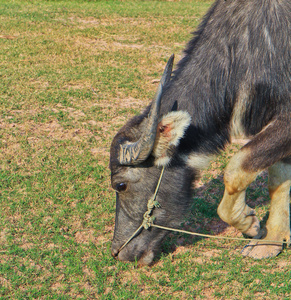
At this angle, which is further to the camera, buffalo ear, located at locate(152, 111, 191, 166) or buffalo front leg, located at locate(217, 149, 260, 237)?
buffalo front leg, located at locate(217, 149, 260, 237)

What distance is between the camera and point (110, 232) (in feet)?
12.5

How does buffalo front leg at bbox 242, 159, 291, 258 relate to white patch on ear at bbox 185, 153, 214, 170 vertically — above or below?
below

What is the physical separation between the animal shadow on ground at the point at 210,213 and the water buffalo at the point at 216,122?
15.9 inches

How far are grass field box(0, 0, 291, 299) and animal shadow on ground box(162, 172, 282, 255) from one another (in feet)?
0.04

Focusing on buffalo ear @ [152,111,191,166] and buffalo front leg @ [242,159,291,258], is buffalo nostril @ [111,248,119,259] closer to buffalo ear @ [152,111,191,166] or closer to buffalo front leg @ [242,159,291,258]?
buffalo ear @ [152,111,191,166]

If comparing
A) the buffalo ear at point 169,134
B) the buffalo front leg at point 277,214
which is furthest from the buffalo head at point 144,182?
the buffalo front leg at point 277,214

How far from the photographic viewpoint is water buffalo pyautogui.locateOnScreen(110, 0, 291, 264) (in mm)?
3107

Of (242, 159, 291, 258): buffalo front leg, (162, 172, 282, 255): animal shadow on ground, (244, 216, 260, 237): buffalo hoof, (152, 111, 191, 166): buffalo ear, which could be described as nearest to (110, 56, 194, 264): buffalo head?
(152, 111, 191, 166): buffalo ear

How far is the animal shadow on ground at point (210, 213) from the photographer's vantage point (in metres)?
3.79

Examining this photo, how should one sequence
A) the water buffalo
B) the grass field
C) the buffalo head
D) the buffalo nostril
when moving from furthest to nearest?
the buffalo nostril, the grass field, the water buffalo, the buffalo head

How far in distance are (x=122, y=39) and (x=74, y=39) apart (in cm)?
99

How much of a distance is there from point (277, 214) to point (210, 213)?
70 centimetres

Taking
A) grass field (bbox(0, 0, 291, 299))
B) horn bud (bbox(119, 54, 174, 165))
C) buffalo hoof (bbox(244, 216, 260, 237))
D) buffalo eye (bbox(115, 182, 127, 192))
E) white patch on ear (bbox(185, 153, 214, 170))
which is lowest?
grass field (bbox(0, 0, 291, 299))

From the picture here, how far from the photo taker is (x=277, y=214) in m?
3.69
